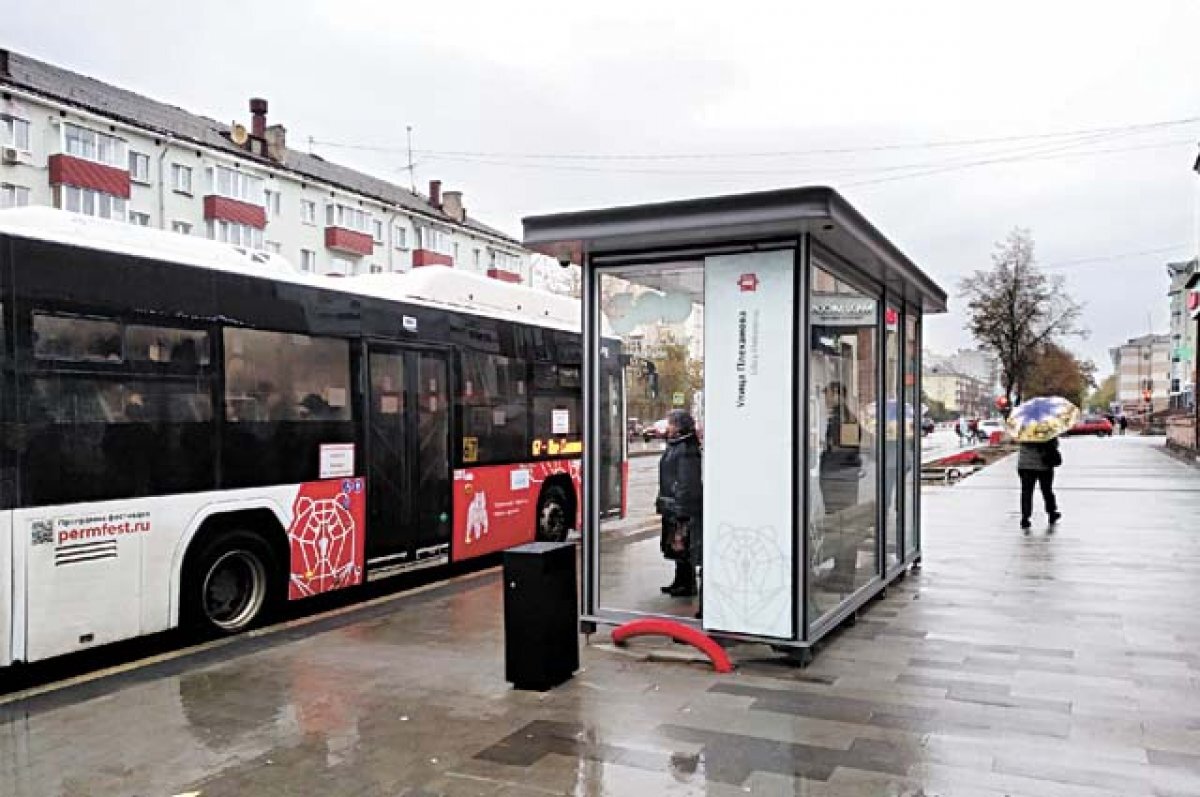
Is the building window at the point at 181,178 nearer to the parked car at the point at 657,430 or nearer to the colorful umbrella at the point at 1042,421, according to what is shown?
the colorful umbrella at the point at 1042,421

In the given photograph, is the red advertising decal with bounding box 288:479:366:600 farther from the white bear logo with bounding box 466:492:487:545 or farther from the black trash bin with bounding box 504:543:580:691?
the black trash bin with bounding box 504:543:580:691

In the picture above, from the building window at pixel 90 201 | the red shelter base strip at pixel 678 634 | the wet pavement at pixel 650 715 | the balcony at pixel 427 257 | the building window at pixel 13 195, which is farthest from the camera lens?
the balcony at pixel 427 257

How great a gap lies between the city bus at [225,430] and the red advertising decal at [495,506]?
1.1 inches

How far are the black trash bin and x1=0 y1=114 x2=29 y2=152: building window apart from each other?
34.3 m

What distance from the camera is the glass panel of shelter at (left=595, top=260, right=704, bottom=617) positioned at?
22.7ft

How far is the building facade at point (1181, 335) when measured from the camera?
168ft

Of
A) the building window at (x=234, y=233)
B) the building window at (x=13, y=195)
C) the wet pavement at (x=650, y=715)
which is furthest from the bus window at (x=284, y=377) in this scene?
the building window at (x=234, y=233)

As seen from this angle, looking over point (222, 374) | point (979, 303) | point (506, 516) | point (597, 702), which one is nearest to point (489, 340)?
point (506, 516)

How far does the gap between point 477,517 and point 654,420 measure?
3386mm

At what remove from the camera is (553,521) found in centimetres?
1194

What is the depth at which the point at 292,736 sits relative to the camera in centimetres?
524

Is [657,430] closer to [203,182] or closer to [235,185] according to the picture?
[203,182]

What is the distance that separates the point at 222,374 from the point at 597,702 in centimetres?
387

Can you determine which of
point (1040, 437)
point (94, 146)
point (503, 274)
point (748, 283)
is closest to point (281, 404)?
point (748, 283)
